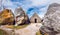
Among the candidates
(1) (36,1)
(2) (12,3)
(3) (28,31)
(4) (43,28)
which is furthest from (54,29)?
(2) (12,3)

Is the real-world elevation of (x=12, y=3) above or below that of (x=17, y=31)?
above

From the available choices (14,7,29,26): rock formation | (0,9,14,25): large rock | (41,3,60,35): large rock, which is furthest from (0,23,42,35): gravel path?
(14,7,29,26): rock formation

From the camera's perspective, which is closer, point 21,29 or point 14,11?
point 21,29

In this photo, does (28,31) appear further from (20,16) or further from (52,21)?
(20,16)

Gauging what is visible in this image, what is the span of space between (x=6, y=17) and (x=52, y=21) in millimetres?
2716

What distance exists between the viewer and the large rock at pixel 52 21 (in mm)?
5723

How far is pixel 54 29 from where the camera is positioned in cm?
577

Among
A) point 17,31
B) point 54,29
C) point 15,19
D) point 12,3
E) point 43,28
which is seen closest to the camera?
point 54,29

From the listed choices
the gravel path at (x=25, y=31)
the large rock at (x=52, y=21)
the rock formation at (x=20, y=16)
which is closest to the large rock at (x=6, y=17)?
the rock formation at (x=20, y=16)

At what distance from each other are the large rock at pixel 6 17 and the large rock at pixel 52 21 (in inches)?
80.3

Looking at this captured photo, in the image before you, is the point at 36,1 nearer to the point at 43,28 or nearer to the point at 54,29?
the point at 43,28

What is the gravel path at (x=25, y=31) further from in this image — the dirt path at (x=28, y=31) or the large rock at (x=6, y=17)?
the large rock at (x=6, y=17)

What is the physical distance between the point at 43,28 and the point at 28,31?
86 centimetres

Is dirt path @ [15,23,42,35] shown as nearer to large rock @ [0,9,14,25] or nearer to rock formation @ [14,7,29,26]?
large rock @ [0,9,14,25]
